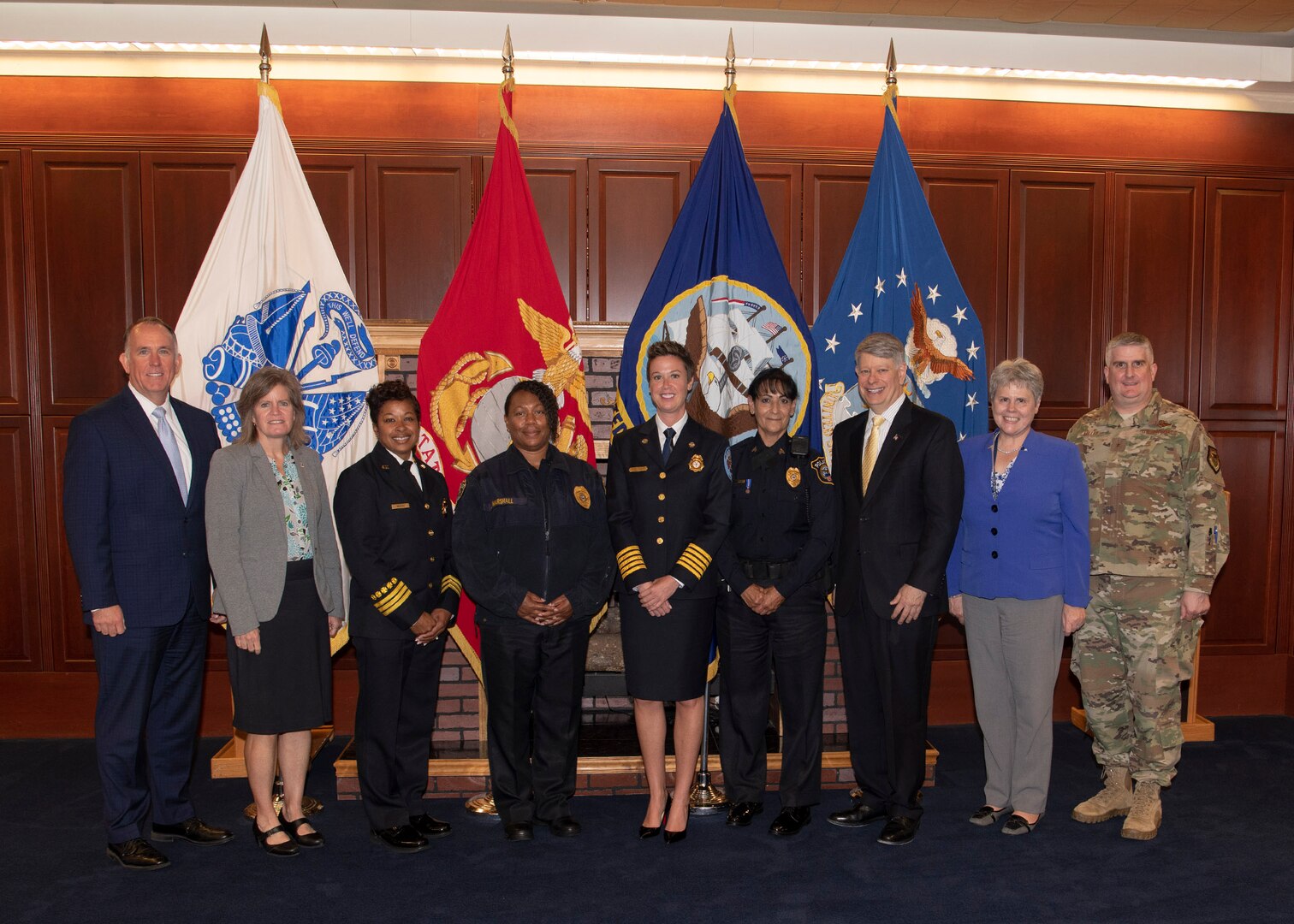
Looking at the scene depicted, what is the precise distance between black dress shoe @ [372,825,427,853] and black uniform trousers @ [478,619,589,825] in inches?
11.9

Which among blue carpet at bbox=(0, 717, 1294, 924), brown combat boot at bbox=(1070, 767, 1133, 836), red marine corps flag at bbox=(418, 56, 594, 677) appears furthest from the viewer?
red marine corps flag at bbox=(418, 56, 594, 677)

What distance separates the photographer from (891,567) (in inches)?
131

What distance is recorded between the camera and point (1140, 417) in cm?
360

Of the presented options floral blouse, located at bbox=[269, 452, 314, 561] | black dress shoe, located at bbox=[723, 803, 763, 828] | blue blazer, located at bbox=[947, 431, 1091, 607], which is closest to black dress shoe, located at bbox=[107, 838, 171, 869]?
floral blouse, located at bbox=[269, 452, 314, 561]

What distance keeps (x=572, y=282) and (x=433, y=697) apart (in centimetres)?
236

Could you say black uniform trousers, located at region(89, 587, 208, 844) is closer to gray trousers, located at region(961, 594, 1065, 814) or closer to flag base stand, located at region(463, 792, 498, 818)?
flag base stand, located at region(463, 792, 498, 818)

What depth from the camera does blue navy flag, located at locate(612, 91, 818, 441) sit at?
3871mm

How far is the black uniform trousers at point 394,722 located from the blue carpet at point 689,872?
20 centimetres

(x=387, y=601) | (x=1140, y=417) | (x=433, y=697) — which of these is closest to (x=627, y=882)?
(x=433, y=697)

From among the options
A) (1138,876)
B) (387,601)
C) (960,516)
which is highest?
(960,516)

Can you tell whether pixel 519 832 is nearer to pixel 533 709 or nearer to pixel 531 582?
pixel 533 709

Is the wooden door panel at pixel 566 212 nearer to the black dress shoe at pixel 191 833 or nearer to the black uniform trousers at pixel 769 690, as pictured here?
the black uniform trousers at pixel 769 690

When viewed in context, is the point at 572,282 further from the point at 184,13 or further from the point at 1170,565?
the point at 1170,565

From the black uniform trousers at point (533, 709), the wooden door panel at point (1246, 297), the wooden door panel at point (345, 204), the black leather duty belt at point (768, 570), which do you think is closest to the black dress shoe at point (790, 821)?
the black uniform trousers at point (533, 709)
